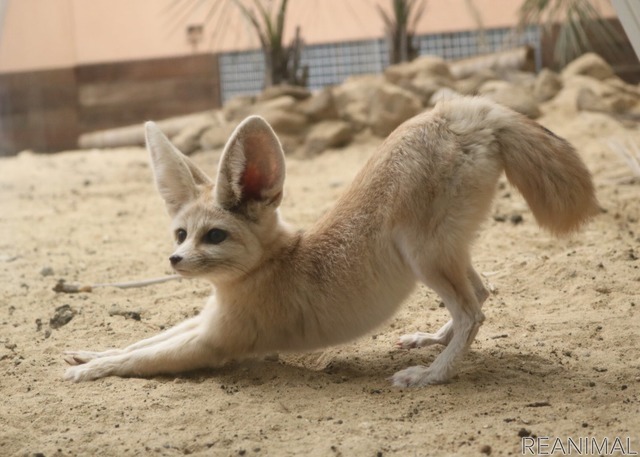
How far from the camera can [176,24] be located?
1054 cm

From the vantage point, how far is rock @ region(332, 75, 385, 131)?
30.5ft

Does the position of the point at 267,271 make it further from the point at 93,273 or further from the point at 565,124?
the point at 565,124

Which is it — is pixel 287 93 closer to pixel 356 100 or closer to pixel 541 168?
pixel 356 100

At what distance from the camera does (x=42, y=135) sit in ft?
33.6

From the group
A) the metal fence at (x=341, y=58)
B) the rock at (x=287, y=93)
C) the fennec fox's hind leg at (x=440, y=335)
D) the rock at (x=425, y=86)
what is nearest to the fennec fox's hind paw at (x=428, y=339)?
the fennec fox's hind leg at (x=440, y=335)

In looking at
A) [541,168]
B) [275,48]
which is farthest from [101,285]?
[275,48]

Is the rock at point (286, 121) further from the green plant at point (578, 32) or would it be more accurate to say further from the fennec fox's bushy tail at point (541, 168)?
the fennec fox's bushy tail at point (541, 168)

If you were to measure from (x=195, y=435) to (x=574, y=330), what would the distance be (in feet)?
5.93

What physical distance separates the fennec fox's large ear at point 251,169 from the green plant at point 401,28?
24.9 ft

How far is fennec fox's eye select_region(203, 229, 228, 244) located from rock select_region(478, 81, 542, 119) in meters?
5.68

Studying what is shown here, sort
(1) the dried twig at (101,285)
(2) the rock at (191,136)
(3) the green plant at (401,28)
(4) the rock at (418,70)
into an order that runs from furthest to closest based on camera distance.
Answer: (3) the green plant at (401,28), (4) the rock at (418,70), (2) the rock at (191,136), (1) the dried twig at (101,285)

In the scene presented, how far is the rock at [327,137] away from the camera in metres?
8.98

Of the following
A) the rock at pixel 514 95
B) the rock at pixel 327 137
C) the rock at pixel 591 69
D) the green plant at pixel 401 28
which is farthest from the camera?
the green plant at pixel 401 28

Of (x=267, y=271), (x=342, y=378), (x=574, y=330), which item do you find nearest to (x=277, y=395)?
(x=342, y=378)
